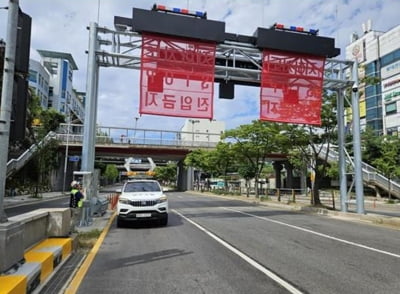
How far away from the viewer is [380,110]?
215 feet

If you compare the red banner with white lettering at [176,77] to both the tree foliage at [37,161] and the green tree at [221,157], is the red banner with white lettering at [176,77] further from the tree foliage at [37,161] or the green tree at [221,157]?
the green tree at [221,157]

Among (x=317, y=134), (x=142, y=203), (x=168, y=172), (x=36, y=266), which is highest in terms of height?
(x=317, y=134)

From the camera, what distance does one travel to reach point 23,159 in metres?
43.0

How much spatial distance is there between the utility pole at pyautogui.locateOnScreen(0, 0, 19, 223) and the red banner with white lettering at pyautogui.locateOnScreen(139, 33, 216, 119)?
9733mm

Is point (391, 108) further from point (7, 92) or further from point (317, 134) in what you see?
point (7, 92)

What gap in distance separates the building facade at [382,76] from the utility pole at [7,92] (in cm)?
5782

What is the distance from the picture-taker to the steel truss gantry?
16.5 metres

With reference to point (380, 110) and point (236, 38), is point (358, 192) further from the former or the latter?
point (380, 110)

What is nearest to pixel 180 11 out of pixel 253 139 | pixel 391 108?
pixel 253 139

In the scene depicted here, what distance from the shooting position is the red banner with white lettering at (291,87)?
17812mm

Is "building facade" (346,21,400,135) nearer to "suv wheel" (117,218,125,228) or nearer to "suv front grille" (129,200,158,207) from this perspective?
"suv front grille" (129,200,158,207)

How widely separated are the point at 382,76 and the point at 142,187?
5953 cm

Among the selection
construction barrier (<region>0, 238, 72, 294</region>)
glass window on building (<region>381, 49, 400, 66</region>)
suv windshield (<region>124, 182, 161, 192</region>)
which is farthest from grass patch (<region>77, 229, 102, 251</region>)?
glass window on building (<region>381, 49, 400, 66</region>)

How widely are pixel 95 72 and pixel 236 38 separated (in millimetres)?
6269
